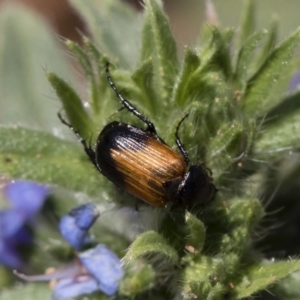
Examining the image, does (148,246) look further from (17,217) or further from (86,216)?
(17,217)

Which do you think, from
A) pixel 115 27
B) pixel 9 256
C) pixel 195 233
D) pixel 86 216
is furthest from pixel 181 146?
pixel 115 27

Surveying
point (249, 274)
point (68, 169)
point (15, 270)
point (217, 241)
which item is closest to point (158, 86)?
point (68, 169)

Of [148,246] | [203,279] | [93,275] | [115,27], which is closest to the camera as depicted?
[148,246]

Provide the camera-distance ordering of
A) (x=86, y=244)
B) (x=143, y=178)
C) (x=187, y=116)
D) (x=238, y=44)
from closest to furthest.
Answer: (x=187, y=116)
(x=143, y=178)
(x=86, y=244)
(x=238, y=44)

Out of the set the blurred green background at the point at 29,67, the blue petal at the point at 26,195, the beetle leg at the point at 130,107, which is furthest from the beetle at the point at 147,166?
the blurred green background at the point at 29,67

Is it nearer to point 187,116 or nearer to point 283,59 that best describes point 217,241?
point 187,116

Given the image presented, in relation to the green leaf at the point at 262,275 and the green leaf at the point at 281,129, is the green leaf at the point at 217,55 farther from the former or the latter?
the green leaf at the point at 262,275

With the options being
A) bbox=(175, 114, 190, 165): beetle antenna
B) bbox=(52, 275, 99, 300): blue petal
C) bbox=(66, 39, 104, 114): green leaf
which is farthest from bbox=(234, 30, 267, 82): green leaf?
bbox=(52, 275, 99, 300): blue petal

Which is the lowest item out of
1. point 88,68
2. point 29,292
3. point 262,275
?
point 29,292
